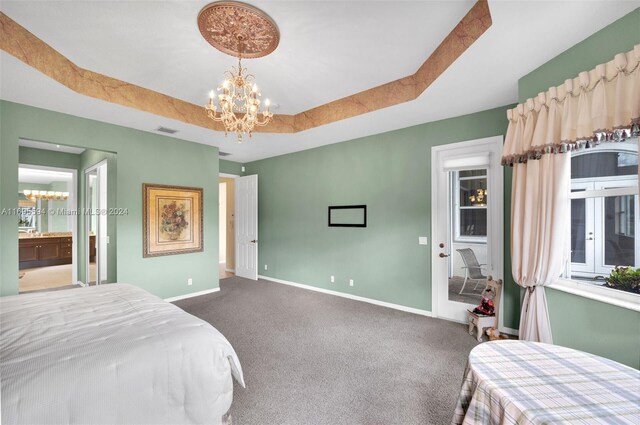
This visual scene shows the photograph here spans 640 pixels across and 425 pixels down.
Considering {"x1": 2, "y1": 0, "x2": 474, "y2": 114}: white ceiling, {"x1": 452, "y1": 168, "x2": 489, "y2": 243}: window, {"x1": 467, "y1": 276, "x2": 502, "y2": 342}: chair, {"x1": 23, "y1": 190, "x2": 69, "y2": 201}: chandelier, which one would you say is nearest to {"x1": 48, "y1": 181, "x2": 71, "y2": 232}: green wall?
{"x1": 23, "y1": 190, "x2": 69, "y2": 201}: chandelier

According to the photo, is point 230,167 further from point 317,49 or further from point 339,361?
point 339,361

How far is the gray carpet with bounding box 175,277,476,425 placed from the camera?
1.95 m

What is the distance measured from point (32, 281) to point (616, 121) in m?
9.01

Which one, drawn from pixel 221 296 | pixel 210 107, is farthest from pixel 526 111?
pixel 221 296

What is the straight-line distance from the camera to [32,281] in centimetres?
568

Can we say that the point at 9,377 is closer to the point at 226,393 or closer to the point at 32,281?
the point at 226,393

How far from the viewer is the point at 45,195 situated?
26.2 feet

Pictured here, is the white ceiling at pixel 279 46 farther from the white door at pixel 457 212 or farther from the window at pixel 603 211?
the window at pixel 603 211

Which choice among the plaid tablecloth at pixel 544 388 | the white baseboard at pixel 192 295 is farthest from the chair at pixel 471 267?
the white baseboard at pixel 192 295

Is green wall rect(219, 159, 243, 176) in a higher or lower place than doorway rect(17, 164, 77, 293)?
higher

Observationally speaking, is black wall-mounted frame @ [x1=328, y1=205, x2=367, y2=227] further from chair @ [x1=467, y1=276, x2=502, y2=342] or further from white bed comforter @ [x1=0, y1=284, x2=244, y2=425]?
white bed comforter @ [x1=0, y1=284, x2=244, y2=425]

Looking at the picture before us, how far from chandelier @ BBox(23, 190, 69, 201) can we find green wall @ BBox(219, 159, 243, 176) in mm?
5820

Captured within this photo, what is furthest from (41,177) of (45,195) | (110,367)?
(110,367)

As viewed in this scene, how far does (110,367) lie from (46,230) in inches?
391
